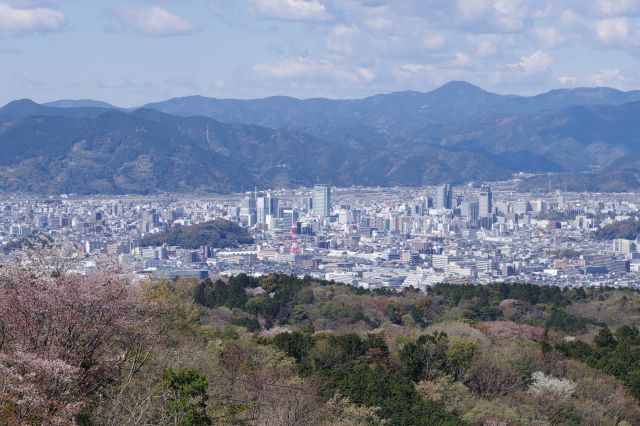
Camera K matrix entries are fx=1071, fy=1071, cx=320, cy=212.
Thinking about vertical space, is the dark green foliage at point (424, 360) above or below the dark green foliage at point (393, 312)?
above

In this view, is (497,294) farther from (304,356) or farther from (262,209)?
(262,209)

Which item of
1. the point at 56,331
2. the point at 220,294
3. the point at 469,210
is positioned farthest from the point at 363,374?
the point at 469,210

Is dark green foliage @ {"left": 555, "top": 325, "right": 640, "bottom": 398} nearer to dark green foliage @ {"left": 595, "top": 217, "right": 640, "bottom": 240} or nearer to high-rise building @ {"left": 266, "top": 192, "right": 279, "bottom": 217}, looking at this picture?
dark green foliage @ {"left": 595, "top": 217, "right": 640, "bottom": 240}

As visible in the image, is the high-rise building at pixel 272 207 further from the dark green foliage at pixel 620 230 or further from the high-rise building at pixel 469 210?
the dark green foliage at pixel 620 230

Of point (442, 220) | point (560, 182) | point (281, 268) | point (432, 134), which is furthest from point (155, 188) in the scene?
point (432, 134)

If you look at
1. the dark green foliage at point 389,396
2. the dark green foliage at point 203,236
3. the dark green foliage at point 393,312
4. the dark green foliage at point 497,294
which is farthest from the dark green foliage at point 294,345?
the dark green foliage at point 203,236

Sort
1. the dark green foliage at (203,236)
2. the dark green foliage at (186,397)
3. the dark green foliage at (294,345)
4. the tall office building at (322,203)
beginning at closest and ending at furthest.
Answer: the dark green foliage at (186,397) → the dark green foliage at (294,345) → the dark green foliage at (203,236) → the tall office building at (322,203)
